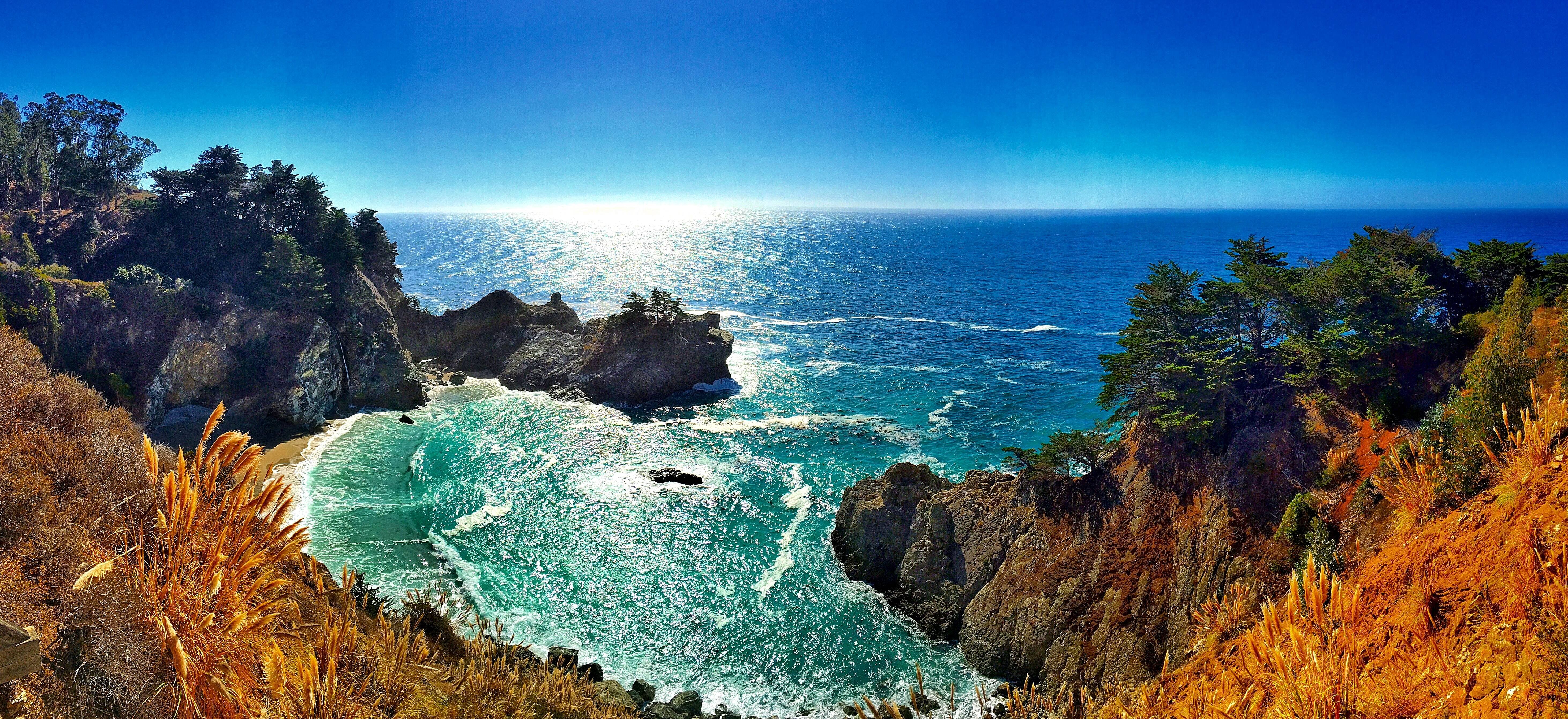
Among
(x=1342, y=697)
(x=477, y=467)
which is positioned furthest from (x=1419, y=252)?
(x=477, y=467)

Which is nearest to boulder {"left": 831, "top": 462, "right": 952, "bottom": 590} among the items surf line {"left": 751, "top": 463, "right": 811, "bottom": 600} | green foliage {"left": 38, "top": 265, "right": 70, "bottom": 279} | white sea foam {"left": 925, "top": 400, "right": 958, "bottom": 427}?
surf line {"left": 751, "top": 463, "right": 811, "bottom": 600}

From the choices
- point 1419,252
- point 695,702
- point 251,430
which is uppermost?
point 1419,252

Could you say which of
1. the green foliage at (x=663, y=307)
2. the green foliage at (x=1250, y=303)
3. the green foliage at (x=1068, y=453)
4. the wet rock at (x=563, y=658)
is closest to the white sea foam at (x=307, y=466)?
the wet rock at (x=563, y=658)

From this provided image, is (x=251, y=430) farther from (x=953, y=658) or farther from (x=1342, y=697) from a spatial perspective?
(x=1342, y=697)

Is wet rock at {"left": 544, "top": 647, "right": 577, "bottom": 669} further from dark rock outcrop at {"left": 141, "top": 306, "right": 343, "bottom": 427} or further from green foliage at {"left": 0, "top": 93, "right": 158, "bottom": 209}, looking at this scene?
green foliage at {"left": 0, "top": 93, "right": 158, "bottom": 209}

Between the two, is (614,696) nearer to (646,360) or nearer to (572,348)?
(646,360)

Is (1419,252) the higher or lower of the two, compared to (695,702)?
higher
